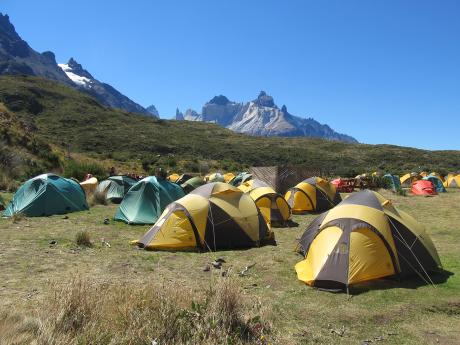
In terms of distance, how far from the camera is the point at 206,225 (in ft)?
35.8

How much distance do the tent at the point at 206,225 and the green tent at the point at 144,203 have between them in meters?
3.65

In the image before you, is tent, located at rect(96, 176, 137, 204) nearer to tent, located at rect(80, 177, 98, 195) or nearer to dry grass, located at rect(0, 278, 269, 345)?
tent, located at rect(80, 177, 98, 195)

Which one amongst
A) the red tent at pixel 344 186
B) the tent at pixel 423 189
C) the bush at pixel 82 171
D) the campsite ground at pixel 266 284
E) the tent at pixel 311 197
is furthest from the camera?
the red tent at pixel 344 186

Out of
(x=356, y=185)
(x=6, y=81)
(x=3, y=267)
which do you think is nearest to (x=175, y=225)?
(x=3, y=267)

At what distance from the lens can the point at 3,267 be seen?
8.45 metres

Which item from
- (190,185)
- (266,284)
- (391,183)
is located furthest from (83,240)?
(391,183)

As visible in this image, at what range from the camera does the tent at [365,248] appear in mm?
7989

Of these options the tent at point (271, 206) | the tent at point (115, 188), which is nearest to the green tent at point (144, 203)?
the tent at point (271, 206)

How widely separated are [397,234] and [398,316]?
238 centimetres

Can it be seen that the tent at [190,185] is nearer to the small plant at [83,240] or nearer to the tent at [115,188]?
the tent at [115,188]

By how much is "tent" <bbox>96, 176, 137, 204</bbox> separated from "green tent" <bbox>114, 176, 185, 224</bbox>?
219 inches

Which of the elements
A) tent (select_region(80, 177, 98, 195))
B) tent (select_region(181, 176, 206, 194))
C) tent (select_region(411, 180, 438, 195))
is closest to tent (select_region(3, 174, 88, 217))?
tent (select_region(80, 177, 98, 195))

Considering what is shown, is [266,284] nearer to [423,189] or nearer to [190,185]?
[190,185]

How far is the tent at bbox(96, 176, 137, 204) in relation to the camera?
2056cm
